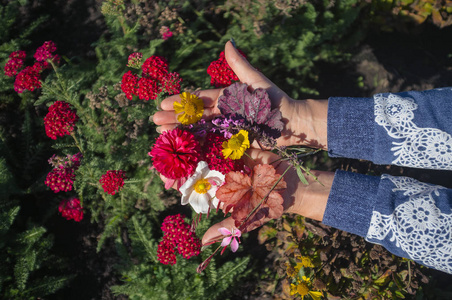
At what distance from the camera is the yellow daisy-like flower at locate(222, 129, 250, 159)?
200 cm

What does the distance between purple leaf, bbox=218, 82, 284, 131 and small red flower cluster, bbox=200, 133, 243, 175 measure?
0.86ft

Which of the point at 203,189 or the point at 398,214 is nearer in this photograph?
the point at 398,214

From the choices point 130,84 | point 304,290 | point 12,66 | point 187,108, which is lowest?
point 304,290

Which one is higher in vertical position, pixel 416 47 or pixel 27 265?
pixel 416 47

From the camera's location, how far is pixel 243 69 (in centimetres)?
237

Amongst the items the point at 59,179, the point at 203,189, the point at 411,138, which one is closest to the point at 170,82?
the point at 203,189

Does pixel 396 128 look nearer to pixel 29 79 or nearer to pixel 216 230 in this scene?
pixel 216 230

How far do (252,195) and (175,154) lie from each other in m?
0.57

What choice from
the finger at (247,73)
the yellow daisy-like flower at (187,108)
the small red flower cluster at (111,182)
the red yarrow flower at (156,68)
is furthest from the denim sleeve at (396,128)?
the small red flower cluster at (111,182)

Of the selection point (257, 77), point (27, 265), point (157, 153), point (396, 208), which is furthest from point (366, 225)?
point (27, 265)

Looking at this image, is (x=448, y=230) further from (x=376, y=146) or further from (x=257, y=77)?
(x=257, y=77)

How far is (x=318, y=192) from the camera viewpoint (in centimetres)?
238

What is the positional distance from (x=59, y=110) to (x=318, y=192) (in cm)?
204

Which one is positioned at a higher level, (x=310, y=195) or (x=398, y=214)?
(x=398, y=214)
